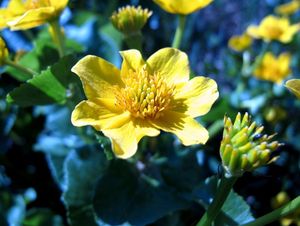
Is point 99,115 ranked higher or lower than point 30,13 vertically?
lower

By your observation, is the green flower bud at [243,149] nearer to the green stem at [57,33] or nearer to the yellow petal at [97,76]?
the yellow petal at [97,76]

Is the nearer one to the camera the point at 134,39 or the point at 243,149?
the point at 243,149

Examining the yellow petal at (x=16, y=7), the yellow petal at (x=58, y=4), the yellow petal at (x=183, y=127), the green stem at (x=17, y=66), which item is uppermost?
the yellow petal at (x=58, y=4)

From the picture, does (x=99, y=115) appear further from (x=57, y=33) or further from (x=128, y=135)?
(x=57, y=33)

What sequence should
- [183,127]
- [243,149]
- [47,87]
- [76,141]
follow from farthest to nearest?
[76,141], [47,87], [183,127], [243,149]

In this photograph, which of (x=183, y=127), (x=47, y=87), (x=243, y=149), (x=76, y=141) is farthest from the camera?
(x=76, y=141)

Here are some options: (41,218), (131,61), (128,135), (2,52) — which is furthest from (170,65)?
(41,218)

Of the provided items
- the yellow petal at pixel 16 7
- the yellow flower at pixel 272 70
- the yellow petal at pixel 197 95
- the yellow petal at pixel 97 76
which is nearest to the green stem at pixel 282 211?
the yellow petal at pixel 197 95
